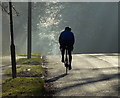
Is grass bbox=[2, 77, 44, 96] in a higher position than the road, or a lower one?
higher

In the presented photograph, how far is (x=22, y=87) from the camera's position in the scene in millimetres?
10875

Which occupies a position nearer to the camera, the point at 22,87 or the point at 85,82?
the point at 22,87

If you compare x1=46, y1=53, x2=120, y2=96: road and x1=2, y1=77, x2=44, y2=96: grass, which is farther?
x1=46, y1=53, x2=120, y2=96: road

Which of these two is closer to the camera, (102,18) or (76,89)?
(76,89)

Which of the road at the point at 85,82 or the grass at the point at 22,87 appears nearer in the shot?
the grass at the point at 22,87

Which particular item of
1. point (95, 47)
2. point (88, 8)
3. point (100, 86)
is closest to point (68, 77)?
point (100, 86)

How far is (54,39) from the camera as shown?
111625 millimetres

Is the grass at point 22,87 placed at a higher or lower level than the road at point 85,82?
higher

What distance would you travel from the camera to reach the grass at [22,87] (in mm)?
9906

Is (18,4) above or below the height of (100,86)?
above

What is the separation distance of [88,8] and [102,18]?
4.86 metres

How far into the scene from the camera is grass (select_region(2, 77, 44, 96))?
991cm

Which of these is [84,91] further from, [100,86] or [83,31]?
[83,31]

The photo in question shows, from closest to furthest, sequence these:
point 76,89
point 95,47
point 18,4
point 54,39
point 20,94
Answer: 1. point 20,94
2. point 76,89
3. point 18,4
4. point 95,47
5. point 54,39
